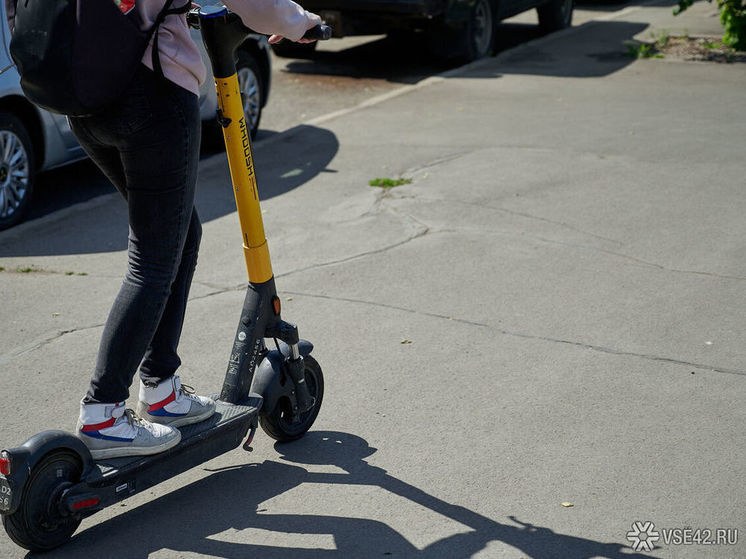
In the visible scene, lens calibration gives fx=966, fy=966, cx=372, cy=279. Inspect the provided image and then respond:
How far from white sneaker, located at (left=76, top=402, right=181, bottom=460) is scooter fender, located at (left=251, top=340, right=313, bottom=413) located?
545 mm

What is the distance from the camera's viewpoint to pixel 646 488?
3529mm

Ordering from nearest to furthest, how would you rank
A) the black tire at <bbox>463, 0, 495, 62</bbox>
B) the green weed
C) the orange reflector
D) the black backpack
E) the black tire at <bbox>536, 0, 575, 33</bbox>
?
A: 1. the black backpack
2. the orange reflector
3. the green weed
4. the black tire at <bbox>463, 0, 495, 62</bbox>
5. the black tire at <bbox>536, 0, 575, 33</bbox>

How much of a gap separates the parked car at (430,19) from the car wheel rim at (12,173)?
5134 mm

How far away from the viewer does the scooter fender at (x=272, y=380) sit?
3.69m

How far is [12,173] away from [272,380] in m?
3.87

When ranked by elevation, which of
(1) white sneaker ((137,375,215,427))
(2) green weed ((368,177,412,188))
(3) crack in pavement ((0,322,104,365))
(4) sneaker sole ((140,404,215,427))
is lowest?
(3) crack in pavement ((0,322,104,365))

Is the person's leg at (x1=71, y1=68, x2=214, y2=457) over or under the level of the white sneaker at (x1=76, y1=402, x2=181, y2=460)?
over

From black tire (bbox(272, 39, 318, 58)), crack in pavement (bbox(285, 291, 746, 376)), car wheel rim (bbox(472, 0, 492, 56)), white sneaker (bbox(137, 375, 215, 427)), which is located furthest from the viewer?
black tire (bbox(272, 39, 318, 58))

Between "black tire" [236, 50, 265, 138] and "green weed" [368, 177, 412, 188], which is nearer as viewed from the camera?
"green weed" [368, 177, 412, 188]

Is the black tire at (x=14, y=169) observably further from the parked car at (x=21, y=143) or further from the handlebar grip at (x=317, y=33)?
the handlebar grip at (x=317, y=33)

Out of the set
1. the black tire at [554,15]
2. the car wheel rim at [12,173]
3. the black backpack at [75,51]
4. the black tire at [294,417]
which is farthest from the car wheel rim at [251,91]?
the black tire at [554,15]

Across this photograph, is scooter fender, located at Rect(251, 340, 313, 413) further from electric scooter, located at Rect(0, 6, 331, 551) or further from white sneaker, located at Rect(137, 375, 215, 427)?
white sneaker, located at Rect(137, 375, 215, 427)

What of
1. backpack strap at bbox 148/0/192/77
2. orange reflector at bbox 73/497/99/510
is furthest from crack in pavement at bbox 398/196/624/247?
orange reflector at bbox 73/497/99/510

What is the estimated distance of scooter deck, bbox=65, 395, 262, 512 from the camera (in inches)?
123
